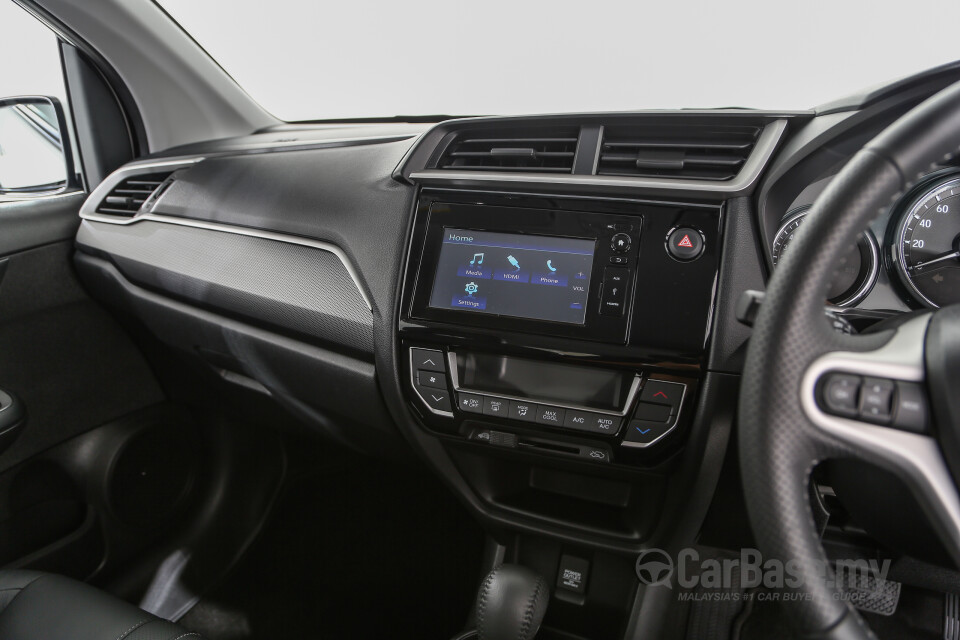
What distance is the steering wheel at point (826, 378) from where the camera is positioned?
593 millimetres

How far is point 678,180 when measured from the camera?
3.20ft

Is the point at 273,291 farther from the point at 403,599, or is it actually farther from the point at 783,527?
the point at 783,527

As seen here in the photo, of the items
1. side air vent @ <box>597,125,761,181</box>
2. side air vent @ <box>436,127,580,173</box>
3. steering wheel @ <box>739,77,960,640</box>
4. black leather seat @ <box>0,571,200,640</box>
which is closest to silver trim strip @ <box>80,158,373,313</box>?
side air vent @ <box>436,127,580,173</box>

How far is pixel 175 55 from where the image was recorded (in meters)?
1.75

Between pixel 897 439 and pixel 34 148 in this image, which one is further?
pixel 34 148

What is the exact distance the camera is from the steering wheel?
1.95 feet

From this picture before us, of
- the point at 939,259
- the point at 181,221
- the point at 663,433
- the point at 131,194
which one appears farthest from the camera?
the point at 131,194

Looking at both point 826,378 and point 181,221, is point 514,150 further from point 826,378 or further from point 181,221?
point 181,221

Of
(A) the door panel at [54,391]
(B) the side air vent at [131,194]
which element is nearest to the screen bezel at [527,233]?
(B) the side air vent at [131,194]

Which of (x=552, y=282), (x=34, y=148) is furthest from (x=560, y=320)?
(x=34, y=148)

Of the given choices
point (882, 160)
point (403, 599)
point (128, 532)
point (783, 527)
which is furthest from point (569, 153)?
point (128, 532)

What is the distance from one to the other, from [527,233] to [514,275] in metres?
0.06

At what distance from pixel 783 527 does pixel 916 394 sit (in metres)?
0.17

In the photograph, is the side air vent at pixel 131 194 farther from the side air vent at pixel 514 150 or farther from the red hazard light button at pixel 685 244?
the red hazard light button at pixel 685 244
